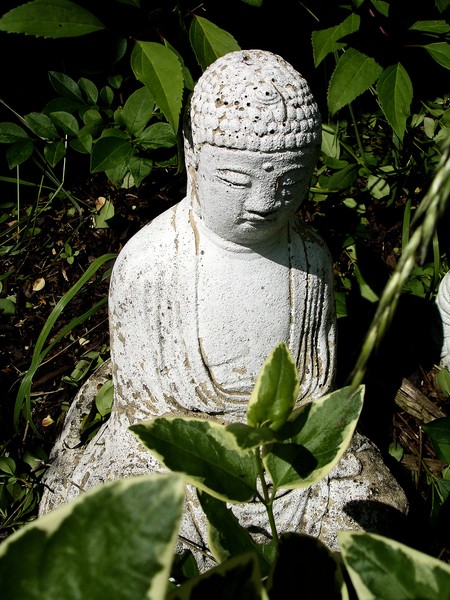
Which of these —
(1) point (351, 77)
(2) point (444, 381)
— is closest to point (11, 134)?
(1) point (351, 77)

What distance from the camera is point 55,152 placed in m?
2.28

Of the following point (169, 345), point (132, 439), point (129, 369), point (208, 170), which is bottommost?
point (132, 439)

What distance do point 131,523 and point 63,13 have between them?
1.36 m

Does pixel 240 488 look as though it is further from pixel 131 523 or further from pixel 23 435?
pixel 23 435

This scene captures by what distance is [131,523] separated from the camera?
48 centimetres

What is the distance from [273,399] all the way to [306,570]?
0.61 feet

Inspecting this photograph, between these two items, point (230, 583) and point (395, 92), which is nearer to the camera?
point (230, 583)

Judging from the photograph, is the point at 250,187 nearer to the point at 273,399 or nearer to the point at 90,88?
the point at 273,399

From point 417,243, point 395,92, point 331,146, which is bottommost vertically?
point 331,146

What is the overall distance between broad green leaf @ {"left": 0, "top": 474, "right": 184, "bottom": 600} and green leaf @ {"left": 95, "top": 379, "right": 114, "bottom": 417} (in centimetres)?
167

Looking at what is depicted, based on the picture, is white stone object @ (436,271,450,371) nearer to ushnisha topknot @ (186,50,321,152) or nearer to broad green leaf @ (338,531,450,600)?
ushnisha topknot @ (186,50,321,152)

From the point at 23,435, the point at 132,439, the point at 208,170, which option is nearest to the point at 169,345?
the point at 132,439

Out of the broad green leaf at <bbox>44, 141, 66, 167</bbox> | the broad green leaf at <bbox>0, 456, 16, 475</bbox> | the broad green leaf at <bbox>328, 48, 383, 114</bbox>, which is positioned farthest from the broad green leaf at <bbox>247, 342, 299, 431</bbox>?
the broad green leaf at <bbox>44, 141, 66, 167</bbox>

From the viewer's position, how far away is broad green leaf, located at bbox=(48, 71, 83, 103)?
2.28 meters
